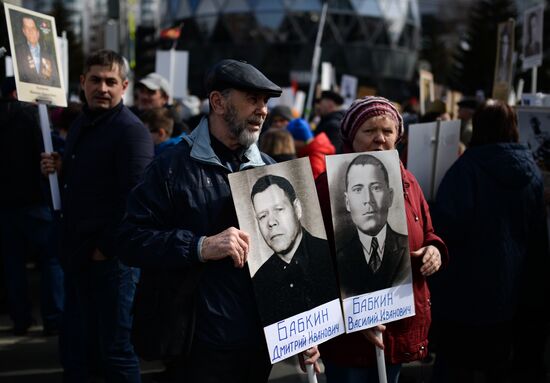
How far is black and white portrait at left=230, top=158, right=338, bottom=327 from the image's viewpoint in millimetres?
2428

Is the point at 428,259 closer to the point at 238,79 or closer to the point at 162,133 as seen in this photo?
the point at 238,79

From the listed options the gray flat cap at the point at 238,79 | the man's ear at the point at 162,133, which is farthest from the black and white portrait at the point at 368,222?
the man's ear at the point at 162,133

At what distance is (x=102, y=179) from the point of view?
3.68 meters

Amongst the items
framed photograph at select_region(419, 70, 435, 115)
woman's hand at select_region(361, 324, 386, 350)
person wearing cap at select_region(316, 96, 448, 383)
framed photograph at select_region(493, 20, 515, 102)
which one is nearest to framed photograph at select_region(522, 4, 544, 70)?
framed photograph at select_region(493, 20, 515, 102)

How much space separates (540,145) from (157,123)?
8.50ft

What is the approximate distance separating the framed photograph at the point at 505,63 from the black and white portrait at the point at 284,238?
15.0 ft

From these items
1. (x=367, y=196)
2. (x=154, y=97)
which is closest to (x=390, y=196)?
(x=367, y=196)

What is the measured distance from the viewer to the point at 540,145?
192 inches

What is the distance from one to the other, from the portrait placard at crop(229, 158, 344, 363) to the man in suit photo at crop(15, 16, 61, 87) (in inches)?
83.1

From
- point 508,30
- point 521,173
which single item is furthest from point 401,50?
point 521,173

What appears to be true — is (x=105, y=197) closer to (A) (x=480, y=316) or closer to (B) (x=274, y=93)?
(B) (x=274, y=93)

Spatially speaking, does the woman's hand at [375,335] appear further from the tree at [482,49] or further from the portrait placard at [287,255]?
the tree at [482,49]

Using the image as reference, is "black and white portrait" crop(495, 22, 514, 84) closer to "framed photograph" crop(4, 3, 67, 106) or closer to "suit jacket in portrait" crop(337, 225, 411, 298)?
"framed photograph" crop(4, 3, 67, 106)

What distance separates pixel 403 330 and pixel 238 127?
1.09 metres
